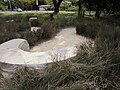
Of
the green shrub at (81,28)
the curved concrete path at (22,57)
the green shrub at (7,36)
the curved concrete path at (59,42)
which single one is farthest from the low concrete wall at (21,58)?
the green shrub at (81,28)

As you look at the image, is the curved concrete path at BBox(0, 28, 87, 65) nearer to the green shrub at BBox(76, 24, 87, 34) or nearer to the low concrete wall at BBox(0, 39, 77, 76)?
the low concrete wall at BBox(0, 39, 77, 76)

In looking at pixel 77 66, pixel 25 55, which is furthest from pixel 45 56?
pixel 77 66

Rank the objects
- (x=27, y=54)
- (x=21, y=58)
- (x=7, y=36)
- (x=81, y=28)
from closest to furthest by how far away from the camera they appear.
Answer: (x=21, y=58), (x=27, y=54), (x=7, y=36), (x=81, y=28)

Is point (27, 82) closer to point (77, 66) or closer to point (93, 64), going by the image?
point (77, 66)

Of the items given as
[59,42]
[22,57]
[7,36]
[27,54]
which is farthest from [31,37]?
[22,57]

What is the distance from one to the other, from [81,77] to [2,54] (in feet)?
6.32

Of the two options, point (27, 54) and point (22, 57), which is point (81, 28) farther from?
point (22, 57)

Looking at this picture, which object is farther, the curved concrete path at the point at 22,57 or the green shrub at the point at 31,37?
the green shrub at the point at 31,37

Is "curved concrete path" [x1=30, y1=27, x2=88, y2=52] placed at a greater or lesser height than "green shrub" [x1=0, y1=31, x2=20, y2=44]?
lesser

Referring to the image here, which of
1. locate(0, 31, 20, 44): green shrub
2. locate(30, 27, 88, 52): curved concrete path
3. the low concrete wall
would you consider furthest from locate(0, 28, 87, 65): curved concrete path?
locate(0, 31, 20, 44): green shrub

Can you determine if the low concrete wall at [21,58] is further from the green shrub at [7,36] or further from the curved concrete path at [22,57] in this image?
the green shrub at [7,36]

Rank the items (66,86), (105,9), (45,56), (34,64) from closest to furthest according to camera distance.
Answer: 1. (66,86)
2. (34,64)
3. (45,56)
4. (105,9)

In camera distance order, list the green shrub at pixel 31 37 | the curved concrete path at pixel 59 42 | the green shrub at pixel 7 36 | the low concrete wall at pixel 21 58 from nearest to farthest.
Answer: the low concrete wall at pixel 21 58 → the curved concrete path at pixel 59 42 → the green shrub at pixel 7 36 → the green shrub at pixel 31 37

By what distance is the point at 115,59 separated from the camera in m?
3.03
